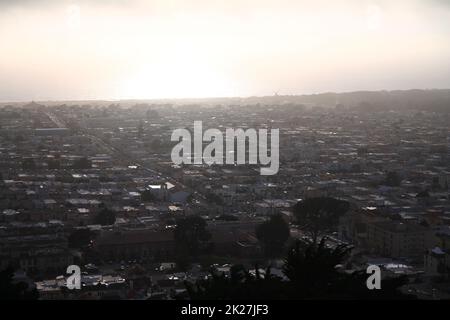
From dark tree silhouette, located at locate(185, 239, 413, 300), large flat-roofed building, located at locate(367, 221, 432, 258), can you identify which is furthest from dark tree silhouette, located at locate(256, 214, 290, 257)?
dark tree silhouette, located at locate(185, 239, 413, 300)

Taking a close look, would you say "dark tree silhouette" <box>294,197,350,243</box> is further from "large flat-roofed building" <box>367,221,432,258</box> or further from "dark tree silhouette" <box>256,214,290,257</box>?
"dark tree silhouette" <box>256,214,290,257</box>

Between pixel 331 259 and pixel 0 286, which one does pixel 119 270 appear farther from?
pixel 331 259

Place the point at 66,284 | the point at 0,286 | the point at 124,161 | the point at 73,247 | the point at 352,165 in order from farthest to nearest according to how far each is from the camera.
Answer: the point at 124,161, the point at 352,165, the point at 73,247, the point at 66,284, the point at 0,286

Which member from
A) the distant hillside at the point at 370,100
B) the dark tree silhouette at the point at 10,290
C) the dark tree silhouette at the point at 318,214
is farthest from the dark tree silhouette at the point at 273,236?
the distant hillside at the point at 370,100

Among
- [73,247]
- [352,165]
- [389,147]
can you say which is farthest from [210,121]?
[73,247]

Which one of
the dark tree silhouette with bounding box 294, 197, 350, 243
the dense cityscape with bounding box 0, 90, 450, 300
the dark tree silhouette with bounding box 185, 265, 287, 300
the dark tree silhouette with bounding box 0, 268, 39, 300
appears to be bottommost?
the dense cityscape with bounding box 0, 90, 450, 300

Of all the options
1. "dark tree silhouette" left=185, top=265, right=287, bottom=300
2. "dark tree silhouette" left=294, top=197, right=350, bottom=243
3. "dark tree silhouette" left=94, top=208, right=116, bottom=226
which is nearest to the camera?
"dark tree silhouette" left=185, top=265, right=287, bottom=300
